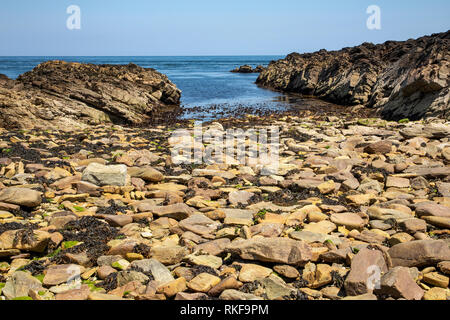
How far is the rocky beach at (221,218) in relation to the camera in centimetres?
475

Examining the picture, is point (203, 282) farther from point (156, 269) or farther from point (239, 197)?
point (239, 197)

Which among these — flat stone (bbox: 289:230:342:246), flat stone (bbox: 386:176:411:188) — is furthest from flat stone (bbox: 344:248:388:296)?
flat stone (bbox: 386:176:411:188)

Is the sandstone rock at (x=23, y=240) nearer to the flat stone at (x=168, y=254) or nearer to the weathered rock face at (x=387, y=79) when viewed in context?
the flat stone at (x=168, y=254)

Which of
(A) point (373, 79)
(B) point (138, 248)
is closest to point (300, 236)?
(B) point (138, 248)

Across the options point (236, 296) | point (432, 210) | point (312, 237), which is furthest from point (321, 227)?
point (236, 296)

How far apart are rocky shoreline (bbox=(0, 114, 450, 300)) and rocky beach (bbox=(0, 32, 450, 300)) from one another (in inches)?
1.0

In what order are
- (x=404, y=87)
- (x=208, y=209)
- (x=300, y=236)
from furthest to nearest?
1. (x=404, y=87)
2. (x=208, y=209)
3. (x=300, y=236)

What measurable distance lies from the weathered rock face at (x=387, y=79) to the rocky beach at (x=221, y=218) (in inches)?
248

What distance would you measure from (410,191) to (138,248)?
6.56 meters

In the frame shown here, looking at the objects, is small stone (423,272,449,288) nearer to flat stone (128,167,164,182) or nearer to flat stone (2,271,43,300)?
flat stone (2,271,43,300)

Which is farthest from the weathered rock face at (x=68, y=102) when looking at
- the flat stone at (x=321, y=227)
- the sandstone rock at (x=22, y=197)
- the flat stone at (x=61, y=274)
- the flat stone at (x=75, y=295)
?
the flat stone at (x=321, y=227)

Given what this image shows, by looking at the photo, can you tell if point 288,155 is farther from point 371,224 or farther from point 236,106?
point 236,106

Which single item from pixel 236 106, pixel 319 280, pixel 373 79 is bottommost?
pixel 319 280

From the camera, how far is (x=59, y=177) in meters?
9.49
